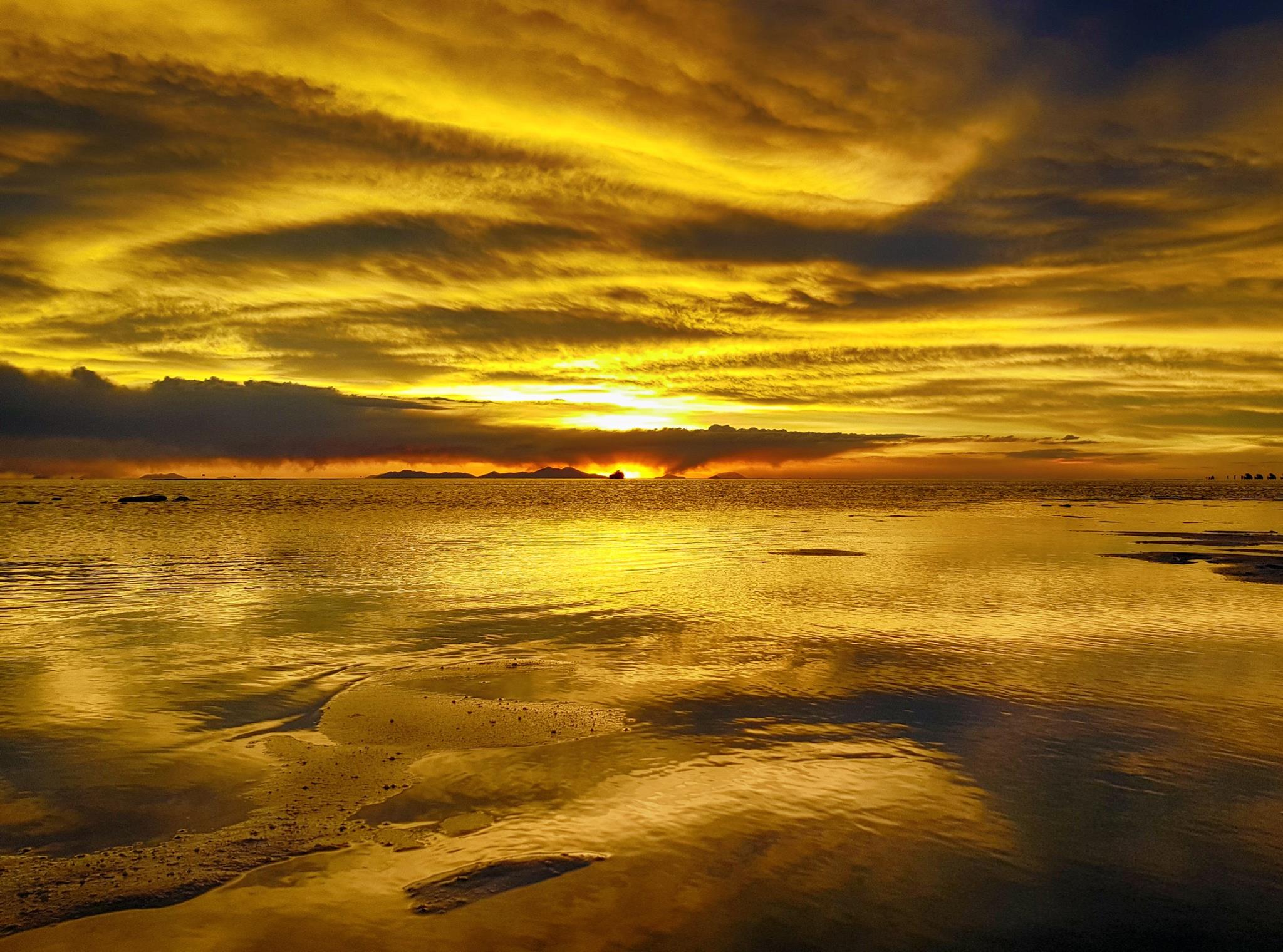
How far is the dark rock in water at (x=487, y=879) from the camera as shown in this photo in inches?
326

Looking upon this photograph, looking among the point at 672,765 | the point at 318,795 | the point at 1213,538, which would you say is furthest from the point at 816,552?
the point at 318,795

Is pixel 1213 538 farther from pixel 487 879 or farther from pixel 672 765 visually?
pixel 487 879

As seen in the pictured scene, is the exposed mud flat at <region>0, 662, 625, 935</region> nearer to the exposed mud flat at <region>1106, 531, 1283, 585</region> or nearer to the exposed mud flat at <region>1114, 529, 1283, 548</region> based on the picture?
the exposed mud flat at <region>1106, 531, 1283, 585</region>

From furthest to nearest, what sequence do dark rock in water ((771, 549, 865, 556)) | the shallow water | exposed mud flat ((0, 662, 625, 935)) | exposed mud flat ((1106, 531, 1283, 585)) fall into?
dark rock in water ((771, 549, 865, 556)) → exposed mud flat ((1106, 531, 1283, 585)) → exposed mud flat ((0, 662, 625, 935)) → the shallow water

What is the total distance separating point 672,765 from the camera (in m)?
12.4

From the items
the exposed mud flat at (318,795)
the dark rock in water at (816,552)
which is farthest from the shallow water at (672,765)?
the dark rock in water at (816,552)

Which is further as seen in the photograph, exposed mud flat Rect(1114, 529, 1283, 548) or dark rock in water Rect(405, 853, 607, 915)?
exposed mud flat Rect(1114, 529, 1283, 548)

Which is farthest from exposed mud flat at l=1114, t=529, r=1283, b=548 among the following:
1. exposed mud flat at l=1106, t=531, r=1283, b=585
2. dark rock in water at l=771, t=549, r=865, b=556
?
dark rock in water at l=771, t=549, r=865, b=556

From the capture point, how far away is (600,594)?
1266 inches

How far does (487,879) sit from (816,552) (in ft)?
142

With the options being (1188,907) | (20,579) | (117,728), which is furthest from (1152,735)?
(20,579)

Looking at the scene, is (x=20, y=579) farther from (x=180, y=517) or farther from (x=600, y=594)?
(x=180, y=517)

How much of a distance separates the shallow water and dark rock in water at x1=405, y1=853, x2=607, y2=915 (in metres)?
0.12

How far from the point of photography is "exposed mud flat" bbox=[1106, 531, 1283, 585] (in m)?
38.2
